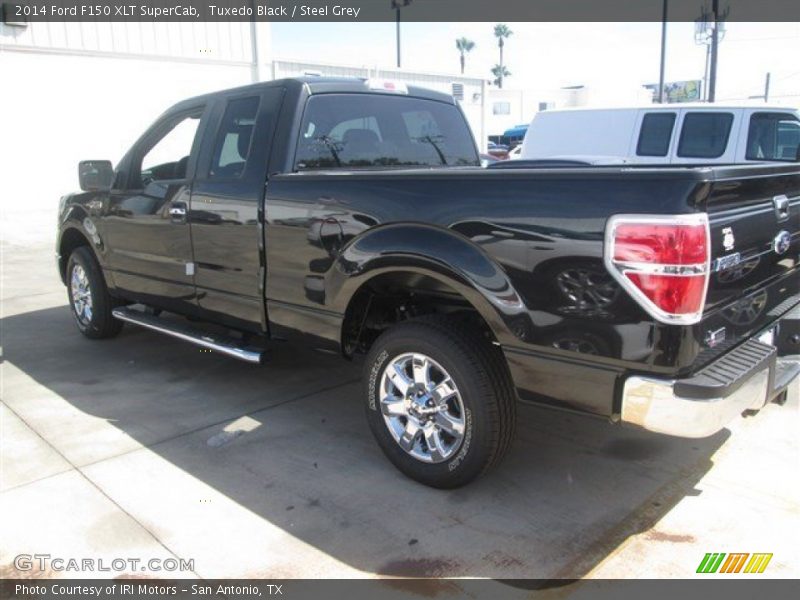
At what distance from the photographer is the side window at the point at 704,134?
322 inches

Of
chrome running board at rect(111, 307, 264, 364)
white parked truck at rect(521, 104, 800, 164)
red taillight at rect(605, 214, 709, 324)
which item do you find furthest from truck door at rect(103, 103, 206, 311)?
white parked truck at rect(521, 104, 800, 164)

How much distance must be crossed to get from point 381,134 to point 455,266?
1.80 metres

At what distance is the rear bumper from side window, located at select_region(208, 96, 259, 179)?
8.60ft

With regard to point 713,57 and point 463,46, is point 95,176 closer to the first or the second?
point 713,57

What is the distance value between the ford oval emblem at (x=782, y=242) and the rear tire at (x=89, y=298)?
15.9ft

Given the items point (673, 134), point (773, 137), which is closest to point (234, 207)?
point (673, 134)

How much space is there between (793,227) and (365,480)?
Answer: 7.97 ft

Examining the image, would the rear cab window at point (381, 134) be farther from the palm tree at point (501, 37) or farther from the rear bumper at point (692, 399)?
the palm tree at point (501, 37)

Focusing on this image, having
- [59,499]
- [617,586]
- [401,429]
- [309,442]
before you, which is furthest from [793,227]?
[59,499]

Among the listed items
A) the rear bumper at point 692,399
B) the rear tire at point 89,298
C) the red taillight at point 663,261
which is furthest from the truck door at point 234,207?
the rear bumper at point 692,399

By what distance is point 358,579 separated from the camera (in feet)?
8.89

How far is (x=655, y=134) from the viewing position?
8781 mm

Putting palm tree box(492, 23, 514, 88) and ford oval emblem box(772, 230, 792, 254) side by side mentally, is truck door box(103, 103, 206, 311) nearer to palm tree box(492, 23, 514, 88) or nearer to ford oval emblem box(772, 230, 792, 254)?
ford oval emblem box(772, 230, 792, 254)

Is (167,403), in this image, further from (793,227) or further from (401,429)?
(793,227)
